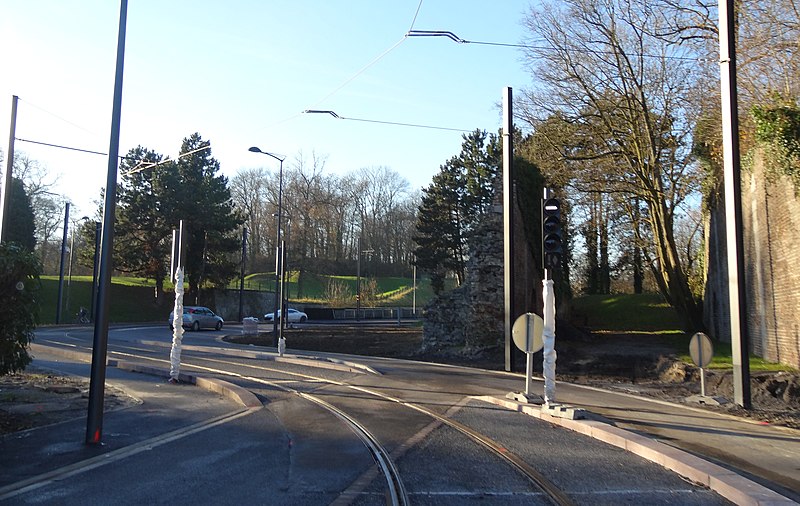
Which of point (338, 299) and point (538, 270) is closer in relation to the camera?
point (538, 270)

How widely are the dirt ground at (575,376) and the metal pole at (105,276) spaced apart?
1.73 meters

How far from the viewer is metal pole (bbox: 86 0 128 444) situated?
815cm

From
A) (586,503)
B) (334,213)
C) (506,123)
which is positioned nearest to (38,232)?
(334,213)

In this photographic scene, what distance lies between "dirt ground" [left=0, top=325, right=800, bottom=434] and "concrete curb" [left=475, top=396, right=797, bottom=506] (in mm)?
3681

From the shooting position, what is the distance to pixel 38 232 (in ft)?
229

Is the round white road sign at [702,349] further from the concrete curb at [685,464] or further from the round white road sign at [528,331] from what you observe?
the concrete curb at [685,464]

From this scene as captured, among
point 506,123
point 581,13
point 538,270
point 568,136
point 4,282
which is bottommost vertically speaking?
point 4,282

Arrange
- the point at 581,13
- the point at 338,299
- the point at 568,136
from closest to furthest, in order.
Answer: the point at 581,13, the point at 568,136, the point at 338,299

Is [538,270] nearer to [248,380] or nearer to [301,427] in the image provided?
[248,380]

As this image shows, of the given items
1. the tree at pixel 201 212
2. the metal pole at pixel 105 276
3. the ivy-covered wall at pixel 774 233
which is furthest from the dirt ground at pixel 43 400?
the tree at pixel 201 212

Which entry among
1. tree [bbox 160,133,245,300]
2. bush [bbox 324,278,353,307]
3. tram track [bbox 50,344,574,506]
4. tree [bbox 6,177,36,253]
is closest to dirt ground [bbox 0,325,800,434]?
tram track [bbox 50,344,574,506]

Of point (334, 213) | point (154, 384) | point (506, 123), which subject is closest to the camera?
point (154, 384)

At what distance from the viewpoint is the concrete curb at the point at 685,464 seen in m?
5.94

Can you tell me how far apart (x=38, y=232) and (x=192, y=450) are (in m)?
71.8
